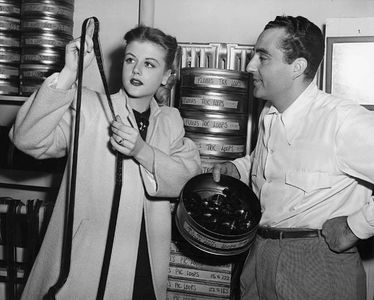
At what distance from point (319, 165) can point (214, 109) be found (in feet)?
1.76

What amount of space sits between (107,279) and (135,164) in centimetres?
39

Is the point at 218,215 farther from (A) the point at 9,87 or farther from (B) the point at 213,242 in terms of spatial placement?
(A) the point at 9,87

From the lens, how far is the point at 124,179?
4.99 feet

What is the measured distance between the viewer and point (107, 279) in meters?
1.50

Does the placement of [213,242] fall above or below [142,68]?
below

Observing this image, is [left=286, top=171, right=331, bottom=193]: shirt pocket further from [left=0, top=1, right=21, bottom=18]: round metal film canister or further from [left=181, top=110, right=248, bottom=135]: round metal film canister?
[left=0, top=1, right=21, bottom=18]: round metal film canister

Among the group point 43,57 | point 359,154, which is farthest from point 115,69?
point 359,154

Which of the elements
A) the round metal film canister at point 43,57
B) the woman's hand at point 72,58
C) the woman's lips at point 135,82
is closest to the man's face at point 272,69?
the woman's lips at point 135,82

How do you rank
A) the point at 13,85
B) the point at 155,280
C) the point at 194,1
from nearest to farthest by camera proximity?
the point at 155,280 → the point at 13,85 → the point at 194,1

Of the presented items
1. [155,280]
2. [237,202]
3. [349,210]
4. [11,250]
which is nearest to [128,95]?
[237,202]

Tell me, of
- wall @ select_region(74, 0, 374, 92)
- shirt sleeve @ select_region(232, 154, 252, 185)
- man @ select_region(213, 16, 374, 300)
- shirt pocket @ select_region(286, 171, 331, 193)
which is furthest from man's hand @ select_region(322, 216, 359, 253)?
wall @ select_region(74, 0, 374, 92)

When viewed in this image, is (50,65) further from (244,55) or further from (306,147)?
(306,147)

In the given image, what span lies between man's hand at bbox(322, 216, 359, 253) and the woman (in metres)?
0.51

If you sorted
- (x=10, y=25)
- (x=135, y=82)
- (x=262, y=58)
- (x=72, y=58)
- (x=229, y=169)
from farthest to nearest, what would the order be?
(x=10, y=25) < (x=229, y=169) < (x=262, y=58) < (x=135, y=82) < (x=72, y=58)
